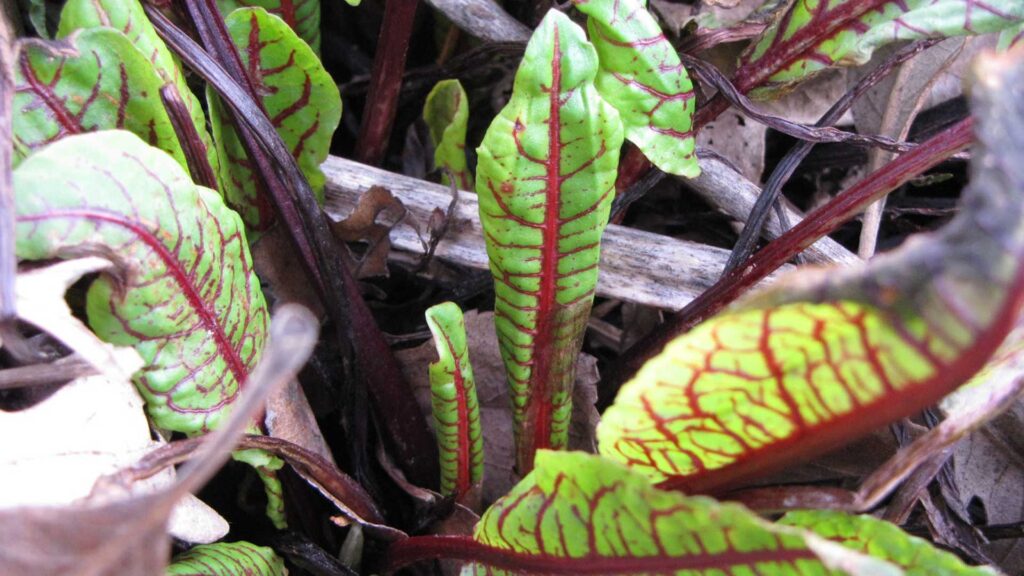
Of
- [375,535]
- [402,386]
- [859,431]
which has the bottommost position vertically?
[375,535]

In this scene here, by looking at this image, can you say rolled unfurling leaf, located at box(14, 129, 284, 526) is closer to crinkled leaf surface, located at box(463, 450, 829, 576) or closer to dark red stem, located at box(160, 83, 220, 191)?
dark red stem, located at box(160, 83, 220, 191)

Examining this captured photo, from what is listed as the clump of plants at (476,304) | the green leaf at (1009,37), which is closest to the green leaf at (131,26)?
the clump of plants at (476,304)

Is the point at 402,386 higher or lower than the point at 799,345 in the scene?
lower

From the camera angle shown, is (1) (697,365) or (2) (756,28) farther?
(2) (756,28)

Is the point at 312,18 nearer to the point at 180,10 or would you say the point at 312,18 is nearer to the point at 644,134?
the point at 180,10

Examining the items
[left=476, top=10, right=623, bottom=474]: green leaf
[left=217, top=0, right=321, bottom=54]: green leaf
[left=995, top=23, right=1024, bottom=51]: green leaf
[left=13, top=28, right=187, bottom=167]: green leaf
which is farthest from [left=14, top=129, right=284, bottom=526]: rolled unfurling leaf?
[left=995, top=23, right=1024, bottom=51]: green leaf

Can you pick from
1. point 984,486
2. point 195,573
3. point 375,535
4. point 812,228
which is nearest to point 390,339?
point 375,535
